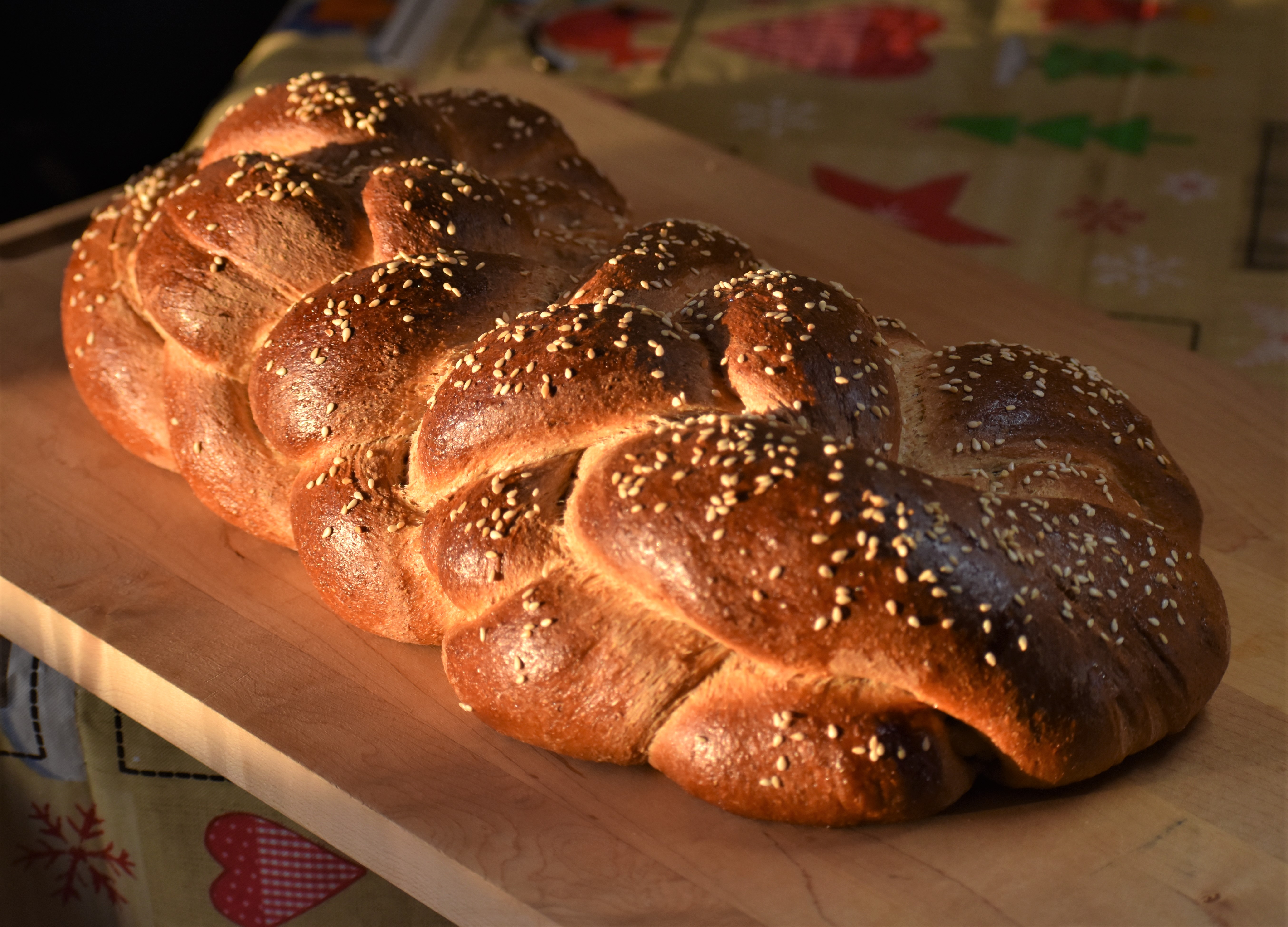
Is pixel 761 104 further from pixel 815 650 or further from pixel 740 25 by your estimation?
pixel 815 650

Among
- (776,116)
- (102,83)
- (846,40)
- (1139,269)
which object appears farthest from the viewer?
(102,83)

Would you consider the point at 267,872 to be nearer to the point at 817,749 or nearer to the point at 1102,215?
the point at 817,749

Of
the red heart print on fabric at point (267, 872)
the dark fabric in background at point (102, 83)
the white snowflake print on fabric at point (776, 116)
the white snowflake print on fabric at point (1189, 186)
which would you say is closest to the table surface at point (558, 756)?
the red heart print on fabric at point (267, 872)

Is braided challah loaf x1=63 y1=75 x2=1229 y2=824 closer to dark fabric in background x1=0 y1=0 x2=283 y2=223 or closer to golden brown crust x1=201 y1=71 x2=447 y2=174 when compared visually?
golden brown crust x1=201 y1=71 x2=447 y2=174

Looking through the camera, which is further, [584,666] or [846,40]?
[846,40]

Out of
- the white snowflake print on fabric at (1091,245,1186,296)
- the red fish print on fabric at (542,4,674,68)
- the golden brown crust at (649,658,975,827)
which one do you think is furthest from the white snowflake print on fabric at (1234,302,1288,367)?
the red fish print on fabric at (542,4,674,68)

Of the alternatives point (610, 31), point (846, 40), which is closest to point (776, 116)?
point (846, 40)
